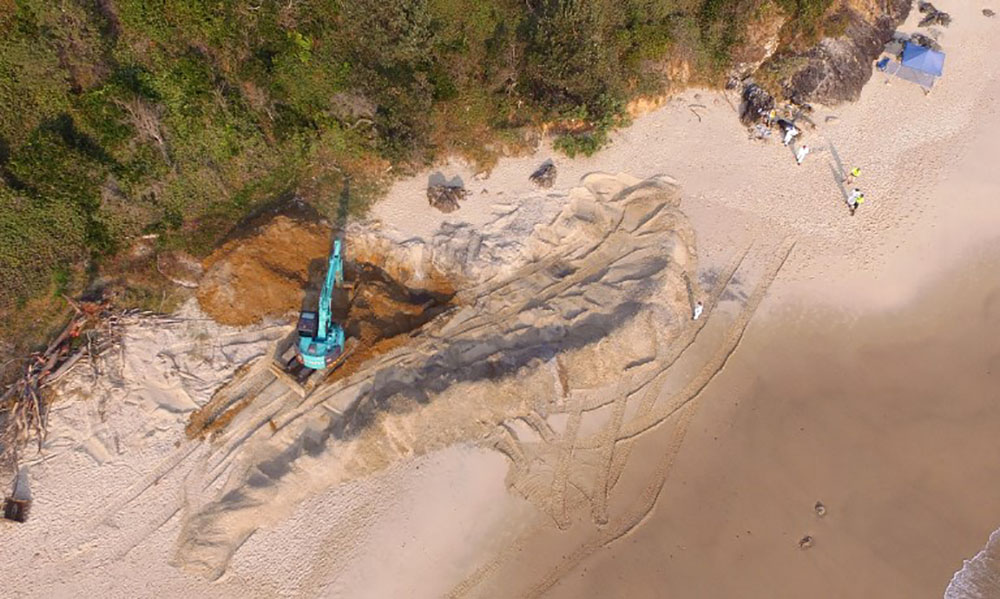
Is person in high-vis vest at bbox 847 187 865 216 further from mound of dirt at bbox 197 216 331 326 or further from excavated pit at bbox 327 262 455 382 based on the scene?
mound of dirt at bbox 197 216 331 326

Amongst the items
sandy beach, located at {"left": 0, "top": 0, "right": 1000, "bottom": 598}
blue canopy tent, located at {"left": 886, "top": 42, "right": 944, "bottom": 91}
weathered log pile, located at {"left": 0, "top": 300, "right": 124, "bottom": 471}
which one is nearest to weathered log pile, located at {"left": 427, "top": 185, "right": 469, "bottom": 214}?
sandy beach, located at {"left": 0, "top": 0, "right": 1000, "bottom": 598}

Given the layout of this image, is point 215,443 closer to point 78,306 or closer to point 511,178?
point 78,306

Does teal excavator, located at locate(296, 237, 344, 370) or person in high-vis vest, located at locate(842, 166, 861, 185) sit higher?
teal excavator, located at locate(296, 237, 344, 370)

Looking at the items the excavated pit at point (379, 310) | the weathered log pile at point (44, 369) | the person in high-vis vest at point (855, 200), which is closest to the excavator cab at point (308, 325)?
the excavated pit at point (379, 310)

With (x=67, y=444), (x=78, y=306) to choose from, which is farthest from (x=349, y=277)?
(x=67, y=444)

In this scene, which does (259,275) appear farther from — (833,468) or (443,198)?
(833,468)

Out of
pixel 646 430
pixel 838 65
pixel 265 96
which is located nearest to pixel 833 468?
pixel 646 430
